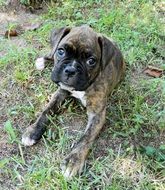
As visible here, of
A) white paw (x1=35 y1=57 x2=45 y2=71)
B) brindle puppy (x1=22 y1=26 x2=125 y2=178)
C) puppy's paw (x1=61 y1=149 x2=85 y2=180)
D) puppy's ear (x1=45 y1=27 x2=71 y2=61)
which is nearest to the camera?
puppy's paw (x1=61 y1=149 x2=85 y2=180)

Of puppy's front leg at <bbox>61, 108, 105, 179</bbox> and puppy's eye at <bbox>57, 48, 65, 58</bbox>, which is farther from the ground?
puppy's eye at <bbox>57, 48, 65, 58</bbox>

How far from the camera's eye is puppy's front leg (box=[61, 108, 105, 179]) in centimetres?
358

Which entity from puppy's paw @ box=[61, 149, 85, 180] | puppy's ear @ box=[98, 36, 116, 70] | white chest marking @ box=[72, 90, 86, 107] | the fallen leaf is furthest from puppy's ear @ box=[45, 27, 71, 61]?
the fallen leaf

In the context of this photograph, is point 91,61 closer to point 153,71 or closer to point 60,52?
point 60,52

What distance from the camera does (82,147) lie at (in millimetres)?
3748

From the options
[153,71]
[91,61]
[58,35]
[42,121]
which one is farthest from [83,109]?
[153,71]

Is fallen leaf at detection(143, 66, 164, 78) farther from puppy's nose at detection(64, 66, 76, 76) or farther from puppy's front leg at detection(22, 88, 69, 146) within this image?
puppy's nose at detection(64, 66, 76, 76)

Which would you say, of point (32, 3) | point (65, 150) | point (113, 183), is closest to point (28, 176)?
point (65, 150)

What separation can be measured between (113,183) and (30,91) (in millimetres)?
1464

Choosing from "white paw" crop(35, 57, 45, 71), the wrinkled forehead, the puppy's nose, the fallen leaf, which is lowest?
"white paw" crop(35, 57, 45, 71)

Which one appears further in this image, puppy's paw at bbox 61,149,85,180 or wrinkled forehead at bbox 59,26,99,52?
wrinkled forehead at bbox 59,26,99,52

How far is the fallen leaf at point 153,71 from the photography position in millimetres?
4906

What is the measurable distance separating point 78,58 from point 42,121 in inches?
26.6

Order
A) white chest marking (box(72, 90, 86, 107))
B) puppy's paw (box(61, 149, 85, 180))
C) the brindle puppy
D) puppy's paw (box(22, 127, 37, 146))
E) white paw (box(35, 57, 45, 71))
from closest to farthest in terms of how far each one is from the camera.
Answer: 1. puppy's paw (box(61, 149, 85, 180))
2. the brindle puppy
3. puppy's paw (box(22, 127, 37, 146))
4. white chest marking (box(72, 90, 86, 107))
5. white paw (box(35, 57, 45, 71))
